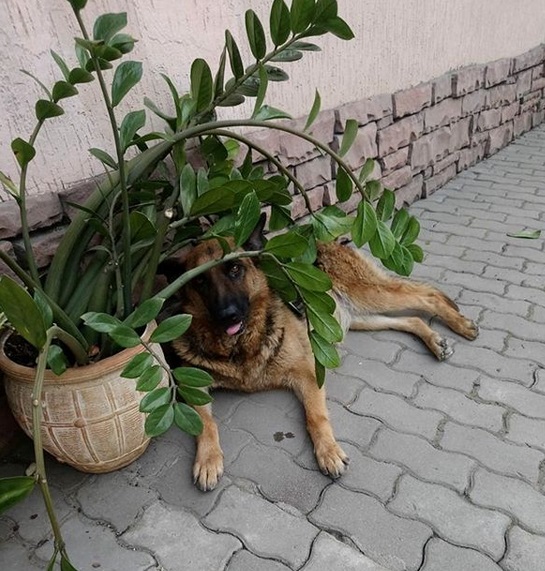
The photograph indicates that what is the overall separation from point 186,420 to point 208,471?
2.15ft

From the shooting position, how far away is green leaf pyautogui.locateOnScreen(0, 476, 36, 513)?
48.2 inches

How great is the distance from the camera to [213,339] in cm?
256

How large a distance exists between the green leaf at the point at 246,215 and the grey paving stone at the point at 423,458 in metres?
1.20

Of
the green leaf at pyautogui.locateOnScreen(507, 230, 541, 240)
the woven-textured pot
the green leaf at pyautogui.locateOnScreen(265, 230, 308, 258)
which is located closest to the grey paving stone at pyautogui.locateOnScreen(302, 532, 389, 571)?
the woven-textured pot

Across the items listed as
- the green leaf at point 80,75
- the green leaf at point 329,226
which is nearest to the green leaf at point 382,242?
the green leaf at point 329,226

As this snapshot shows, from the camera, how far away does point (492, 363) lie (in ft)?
9.07

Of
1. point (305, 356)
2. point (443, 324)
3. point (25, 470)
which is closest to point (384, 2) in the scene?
point (443, 324)

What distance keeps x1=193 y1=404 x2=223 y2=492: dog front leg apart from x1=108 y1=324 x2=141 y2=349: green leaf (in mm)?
770

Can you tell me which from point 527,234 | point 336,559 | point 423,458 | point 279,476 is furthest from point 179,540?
point 527,234

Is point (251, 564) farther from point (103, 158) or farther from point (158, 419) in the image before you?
point (103, 158)

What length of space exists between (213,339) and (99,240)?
751 mm

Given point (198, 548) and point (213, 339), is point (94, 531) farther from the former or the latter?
point (213, 339)

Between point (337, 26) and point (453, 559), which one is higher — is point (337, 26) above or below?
above

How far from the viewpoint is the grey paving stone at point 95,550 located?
1.86 m
